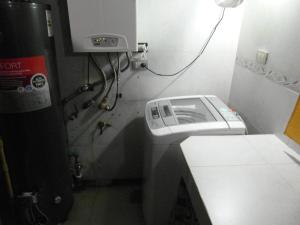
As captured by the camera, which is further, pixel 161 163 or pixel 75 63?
pixel 75 63

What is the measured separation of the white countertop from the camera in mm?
736

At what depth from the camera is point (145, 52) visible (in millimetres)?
1644

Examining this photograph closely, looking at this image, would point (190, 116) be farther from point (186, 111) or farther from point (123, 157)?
point (123, 157)

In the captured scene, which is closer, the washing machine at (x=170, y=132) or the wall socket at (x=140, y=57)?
the washing machine at (x=170, y=132)

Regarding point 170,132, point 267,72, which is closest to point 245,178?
point 170,132

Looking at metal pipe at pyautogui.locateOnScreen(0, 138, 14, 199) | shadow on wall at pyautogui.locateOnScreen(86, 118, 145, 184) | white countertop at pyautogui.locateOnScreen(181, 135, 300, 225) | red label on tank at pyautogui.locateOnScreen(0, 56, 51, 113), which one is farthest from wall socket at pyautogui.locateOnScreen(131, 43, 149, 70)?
metal pipe at pyautogui.locateOnScreen(0, 138, 14, 199)

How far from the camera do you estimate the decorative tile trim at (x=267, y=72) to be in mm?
1108

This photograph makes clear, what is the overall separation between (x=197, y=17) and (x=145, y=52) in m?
0.42

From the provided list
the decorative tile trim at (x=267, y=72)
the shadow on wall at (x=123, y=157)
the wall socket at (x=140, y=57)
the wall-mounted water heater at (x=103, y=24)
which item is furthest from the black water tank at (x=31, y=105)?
the decorative tile trim at (x=267, y=72)

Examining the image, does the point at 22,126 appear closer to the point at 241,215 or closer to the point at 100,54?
the point at 100,54

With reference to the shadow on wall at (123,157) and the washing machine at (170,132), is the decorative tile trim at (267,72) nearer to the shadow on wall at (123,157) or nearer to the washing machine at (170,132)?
the washing machine at (170,132)

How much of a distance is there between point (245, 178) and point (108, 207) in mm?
1305

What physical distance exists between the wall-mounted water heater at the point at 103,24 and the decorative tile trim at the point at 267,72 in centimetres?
74

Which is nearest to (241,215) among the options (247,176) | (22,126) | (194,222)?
(247,176)
